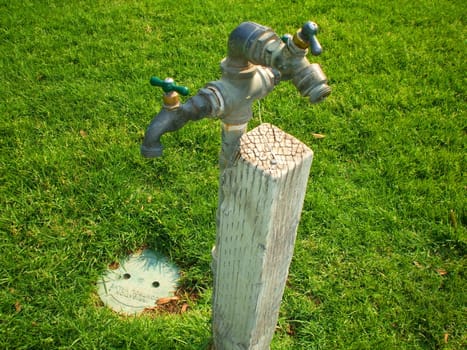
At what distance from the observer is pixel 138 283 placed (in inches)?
112

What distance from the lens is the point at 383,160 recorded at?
363cm

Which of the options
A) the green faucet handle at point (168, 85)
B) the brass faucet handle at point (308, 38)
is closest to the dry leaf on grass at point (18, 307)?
the green faucet handle at point (168, 85)

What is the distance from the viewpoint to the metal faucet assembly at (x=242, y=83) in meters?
1.36

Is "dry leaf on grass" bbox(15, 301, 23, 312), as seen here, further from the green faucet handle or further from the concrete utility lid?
the green faucet handle

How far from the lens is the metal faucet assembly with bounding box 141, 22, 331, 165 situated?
1362 millimetres

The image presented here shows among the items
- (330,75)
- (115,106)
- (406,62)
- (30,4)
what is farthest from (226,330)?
(30,4)

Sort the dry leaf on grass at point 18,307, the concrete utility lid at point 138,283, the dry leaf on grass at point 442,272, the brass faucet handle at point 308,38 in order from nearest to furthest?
the brass faucet handle at point 308,38
the dry leaf on grass at point 18,307
the concrete utility lid at point 138,283
the dry leaf on grass at point 442,272

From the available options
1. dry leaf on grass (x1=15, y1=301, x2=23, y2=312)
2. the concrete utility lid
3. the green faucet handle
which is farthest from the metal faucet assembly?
dry leaf on grass (x1=15, y1=301, x2=23, y2=312)

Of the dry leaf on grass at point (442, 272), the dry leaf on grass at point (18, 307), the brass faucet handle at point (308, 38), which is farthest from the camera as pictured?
the dry leaf on grass at point (442, 272)

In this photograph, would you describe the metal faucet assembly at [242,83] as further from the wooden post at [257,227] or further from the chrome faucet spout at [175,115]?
the wooden post at [257,227]

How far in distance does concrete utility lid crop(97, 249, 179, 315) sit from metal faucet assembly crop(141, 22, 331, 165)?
140 cm

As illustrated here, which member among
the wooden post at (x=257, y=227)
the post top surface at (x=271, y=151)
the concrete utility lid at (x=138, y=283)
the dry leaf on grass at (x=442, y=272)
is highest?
the post top surface at (x=271, y=151)

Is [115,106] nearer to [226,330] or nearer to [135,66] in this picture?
[135,66]

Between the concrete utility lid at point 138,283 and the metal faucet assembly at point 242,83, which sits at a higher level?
the metal faucet assembly at point 242,83
